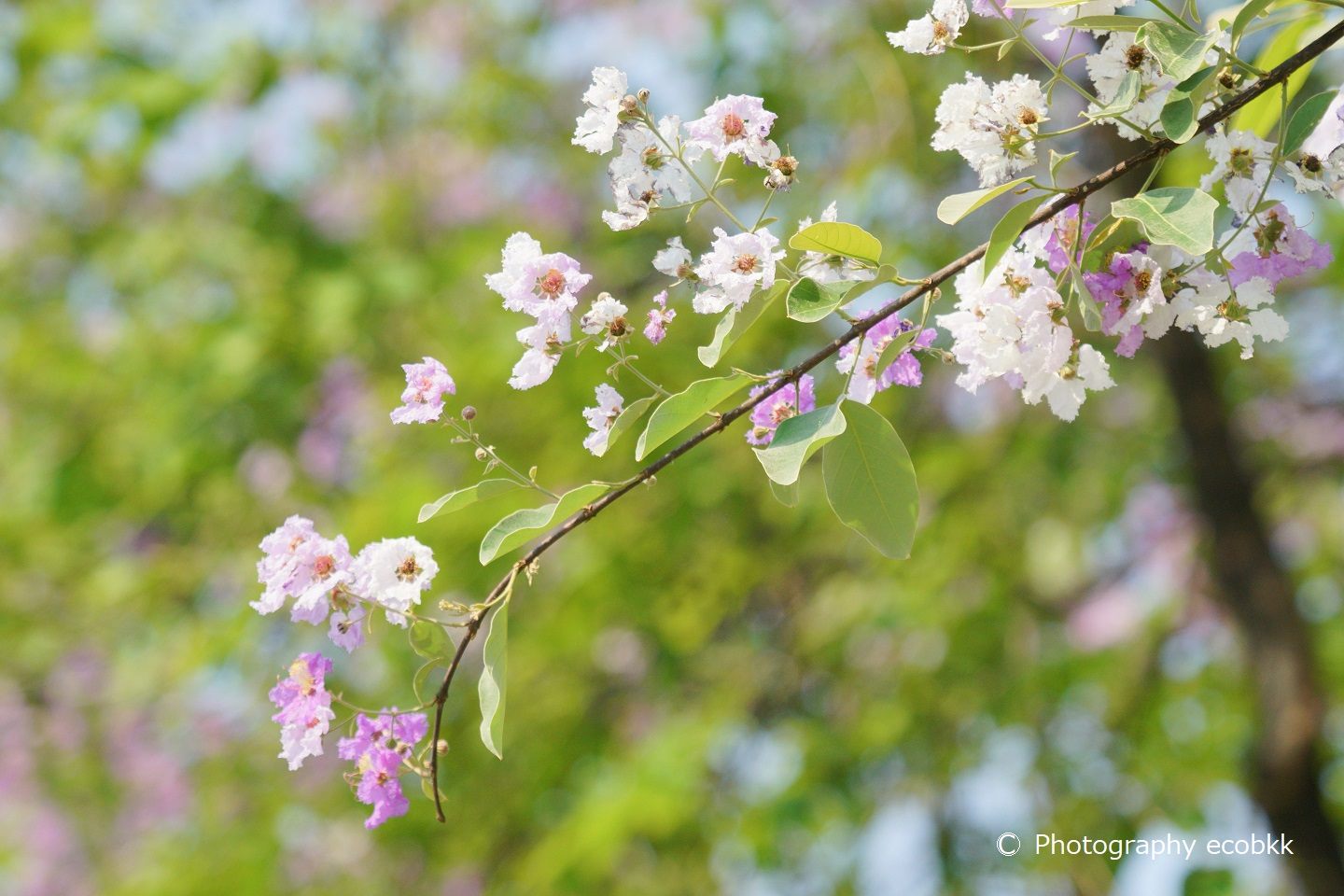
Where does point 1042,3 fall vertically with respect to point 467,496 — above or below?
above

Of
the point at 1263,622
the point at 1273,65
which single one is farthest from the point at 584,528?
the point at 1273,65

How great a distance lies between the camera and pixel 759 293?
0.58 metres

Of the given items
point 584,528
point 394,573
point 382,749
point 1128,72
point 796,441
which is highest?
point 1128,72

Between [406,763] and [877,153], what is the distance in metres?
1.82

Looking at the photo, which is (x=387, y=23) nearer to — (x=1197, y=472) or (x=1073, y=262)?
(x=1197, y=472)

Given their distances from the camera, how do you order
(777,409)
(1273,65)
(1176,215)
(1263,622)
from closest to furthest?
1. (1176,215)
2. (777,409)
3. (1273,65)
4. (1263,622)

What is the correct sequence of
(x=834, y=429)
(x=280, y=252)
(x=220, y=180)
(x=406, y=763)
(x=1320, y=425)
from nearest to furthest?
(x=834, y=429) < (x=406, y=763) < (x=280, y=252) < (x=220, y=180) < (x=1320, y=425)

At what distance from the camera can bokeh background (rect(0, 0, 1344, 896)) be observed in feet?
7.31

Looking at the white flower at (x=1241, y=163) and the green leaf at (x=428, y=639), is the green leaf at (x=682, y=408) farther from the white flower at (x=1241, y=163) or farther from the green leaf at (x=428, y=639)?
the white flower at (x=1241, y=163)

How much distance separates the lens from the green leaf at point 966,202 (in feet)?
1.82

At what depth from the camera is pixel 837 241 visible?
575mm

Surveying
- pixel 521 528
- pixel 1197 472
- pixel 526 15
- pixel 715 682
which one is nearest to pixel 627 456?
pixel 715 682

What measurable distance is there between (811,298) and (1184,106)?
18 cm

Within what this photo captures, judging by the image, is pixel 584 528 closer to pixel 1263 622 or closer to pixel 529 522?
pixel 1263 622
